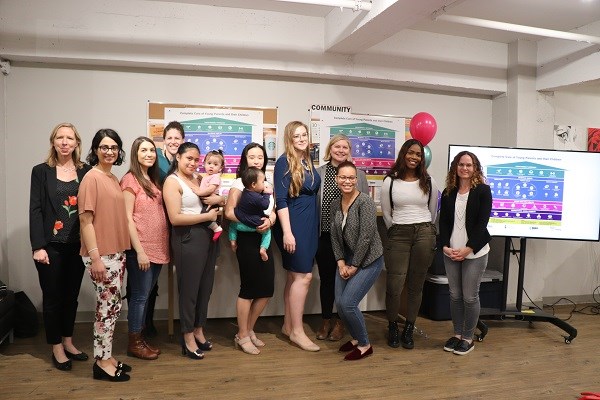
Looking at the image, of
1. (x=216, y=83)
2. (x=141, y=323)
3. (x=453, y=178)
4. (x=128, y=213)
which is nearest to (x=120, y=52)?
(x=216, y=83)

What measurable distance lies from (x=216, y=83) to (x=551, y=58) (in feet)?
10.2

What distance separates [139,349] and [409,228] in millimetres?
1975

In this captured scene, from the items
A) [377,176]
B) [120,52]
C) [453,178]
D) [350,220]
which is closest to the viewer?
[350,220]

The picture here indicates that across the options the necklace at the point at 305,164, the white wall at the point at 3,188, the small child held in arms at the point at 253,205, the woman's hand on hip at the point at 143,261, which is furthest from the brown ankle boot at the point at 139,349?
the necklace at the point at 305,164

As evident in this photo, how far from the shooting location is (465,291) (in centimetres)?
309

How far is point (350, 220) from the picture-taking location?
2850 millimetres

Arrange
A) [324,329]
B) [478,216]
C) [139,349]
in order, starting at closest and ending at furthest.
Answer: [139,349] < [478,216] < [324,329]

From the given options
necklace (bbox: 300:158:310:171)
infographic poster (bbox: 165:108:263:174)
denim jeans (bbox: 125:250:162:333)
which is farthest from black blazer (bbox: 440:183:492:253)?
denim jeans (bbox: 125:250:162:333)

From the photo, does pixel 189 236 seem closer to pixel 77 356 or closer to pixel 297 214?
pixel 297 214

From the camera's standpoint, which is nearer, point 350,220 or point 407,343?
point 350,220

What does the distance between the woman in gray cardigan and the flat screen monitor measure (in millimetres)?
1338

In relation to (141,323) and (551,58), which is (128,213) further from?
(551,58)

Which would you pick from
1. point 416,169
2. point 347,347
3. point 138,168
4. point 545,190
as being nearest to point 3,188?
point 138,168

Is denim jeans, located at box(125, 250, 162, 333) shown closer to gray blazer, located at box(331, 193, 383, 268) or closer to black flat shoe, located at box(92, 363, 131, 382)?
black flat shoe, located at box(92, 363, 131, 382)
